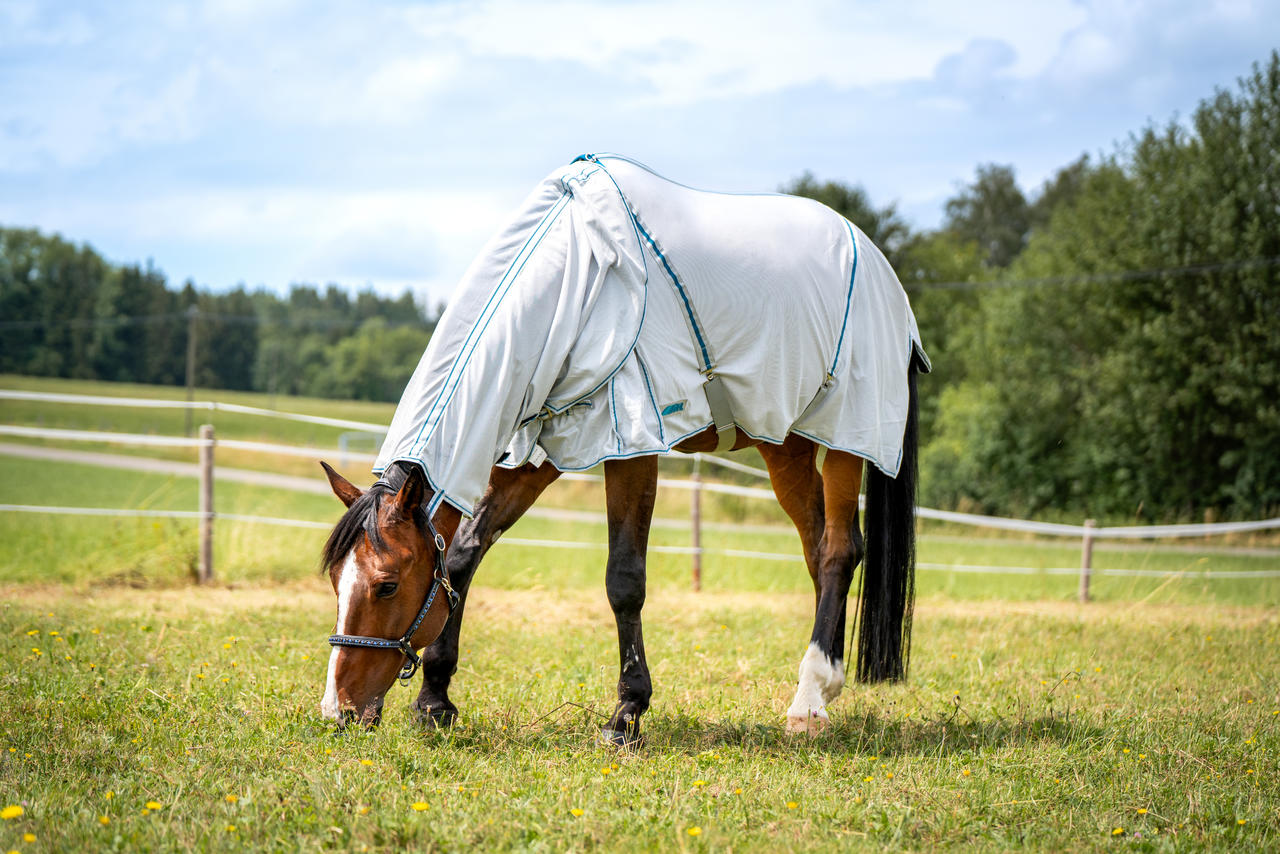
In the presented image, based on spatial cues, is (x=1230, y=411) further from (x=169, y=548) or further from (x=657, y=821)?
(x=657, y=821)

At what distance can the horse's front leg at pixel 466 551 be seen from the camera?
3.74 m

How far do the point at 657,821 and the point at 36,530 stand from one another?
492 inches

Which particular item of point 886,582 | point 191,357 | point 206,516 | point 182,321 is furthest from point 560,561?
point 182,321

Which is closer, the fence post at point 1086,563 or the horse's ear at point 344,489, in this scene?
the horse's ear at point 344,489

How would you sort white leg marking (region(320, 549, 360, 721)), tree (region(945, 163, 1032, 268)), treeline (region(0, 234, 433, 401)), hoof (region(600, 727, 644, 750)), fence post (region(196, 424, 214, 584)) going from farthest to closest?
treeline (region(0, 234, 433, 401)), tree (region(945, 163, 1032, 268)), fence post (region(196, 424, 214, 584)), hoof (region(600, 727, 644, 750)), white leg marking (region(320, 549, 360, 721))

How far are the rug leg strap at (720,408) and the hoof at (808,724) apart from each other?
1206mm

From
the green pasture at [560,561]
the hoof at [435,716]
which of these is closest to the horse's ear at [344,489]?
the hoof at [435,716]

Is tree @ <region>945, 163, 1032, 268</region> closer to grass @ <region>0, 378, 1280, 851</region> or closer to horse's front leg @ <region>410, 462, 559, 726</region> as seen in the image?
grass @ <region>0, 378, 1280, 851</region>

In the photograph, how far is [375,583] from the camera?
319cm

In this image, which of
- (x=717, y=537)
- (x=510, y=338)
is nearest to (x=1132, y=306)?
(x=717, y=537)

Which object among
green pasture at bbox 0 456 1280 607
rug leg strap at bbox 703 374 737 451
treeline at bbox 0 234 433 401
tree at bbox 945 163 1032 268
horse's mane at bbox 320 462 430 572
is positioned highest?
tree at bbox 945 163 1032 268

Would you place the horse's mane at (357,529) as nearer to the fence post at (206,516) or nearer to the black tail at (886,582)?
the black tail at (886,582)

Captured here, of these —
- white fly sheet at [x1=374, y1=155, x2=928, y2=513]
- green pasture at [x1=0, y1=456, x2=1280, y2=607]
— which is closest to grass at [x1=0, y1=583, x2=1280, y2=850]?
white fly sheet at [x1=374, y1=155, x2=928, y2=513]

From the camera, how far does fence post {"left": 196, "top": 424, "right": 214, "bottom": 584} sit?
26.6 feet
